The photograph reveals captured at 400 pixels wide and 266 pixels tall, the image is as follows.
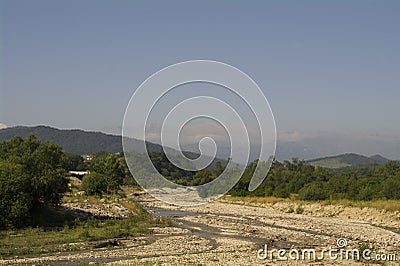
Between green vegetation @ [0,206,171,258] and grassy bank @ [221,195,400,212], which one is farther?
grassy bank @ [221,195,400,212]

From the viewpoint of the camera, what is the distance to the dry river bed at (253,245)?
23.5 metres

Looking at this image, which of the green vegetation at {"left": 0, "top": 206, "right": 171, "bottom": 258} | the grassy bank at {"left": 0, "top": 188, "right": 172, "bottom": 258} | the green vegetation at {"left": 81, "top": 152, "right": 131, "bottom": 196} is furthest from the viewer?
the green vegetation at {"left": 81, "top": 152, "right": 131, "bottom": 196}

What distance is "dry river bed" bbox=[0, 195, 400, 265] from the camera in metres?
23.5

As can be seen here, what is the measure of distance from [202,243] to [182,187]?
2872 inches

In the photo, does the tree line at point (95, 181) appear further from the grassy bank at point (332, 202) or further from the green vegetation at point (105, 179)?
the grassy bank at point (332, 202)

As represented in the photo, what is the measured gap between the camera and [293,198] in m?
74.0

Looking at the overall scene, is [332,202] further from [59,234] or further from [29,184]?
[59,234]

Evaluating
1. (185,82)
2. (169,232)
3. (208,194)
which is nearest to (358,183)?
(208,194)

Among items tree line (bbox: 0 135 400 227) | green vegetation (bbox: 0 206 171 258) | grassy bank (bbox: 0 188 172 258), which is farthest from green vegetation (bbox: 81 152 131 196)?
green vegetation (bbox: 0 206 171 258)

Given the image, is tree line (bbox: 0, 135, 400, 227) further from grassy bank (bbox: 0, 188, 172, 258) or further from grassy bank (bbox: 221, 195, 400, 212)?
grassy bank (bbox: 221, 195, 400, 212)

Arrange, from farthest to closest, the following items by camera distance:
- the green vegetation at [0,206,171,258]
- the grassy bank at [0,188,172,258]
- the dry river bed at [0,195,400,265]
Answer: the grassy bank at [0,188,172,258] → the green vegetation at [0,206,171,258] → the dry river bed at [0,195,400,265]

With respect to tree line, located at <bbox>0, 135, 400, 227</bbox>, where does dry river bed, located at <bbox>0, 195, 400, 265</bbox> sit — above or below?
below

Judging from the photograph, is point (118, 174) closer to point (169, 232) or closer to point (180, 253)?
point (169, 232)

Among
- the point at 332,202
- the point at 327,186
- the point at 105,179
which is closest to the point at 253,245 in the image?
the point at 332,202
